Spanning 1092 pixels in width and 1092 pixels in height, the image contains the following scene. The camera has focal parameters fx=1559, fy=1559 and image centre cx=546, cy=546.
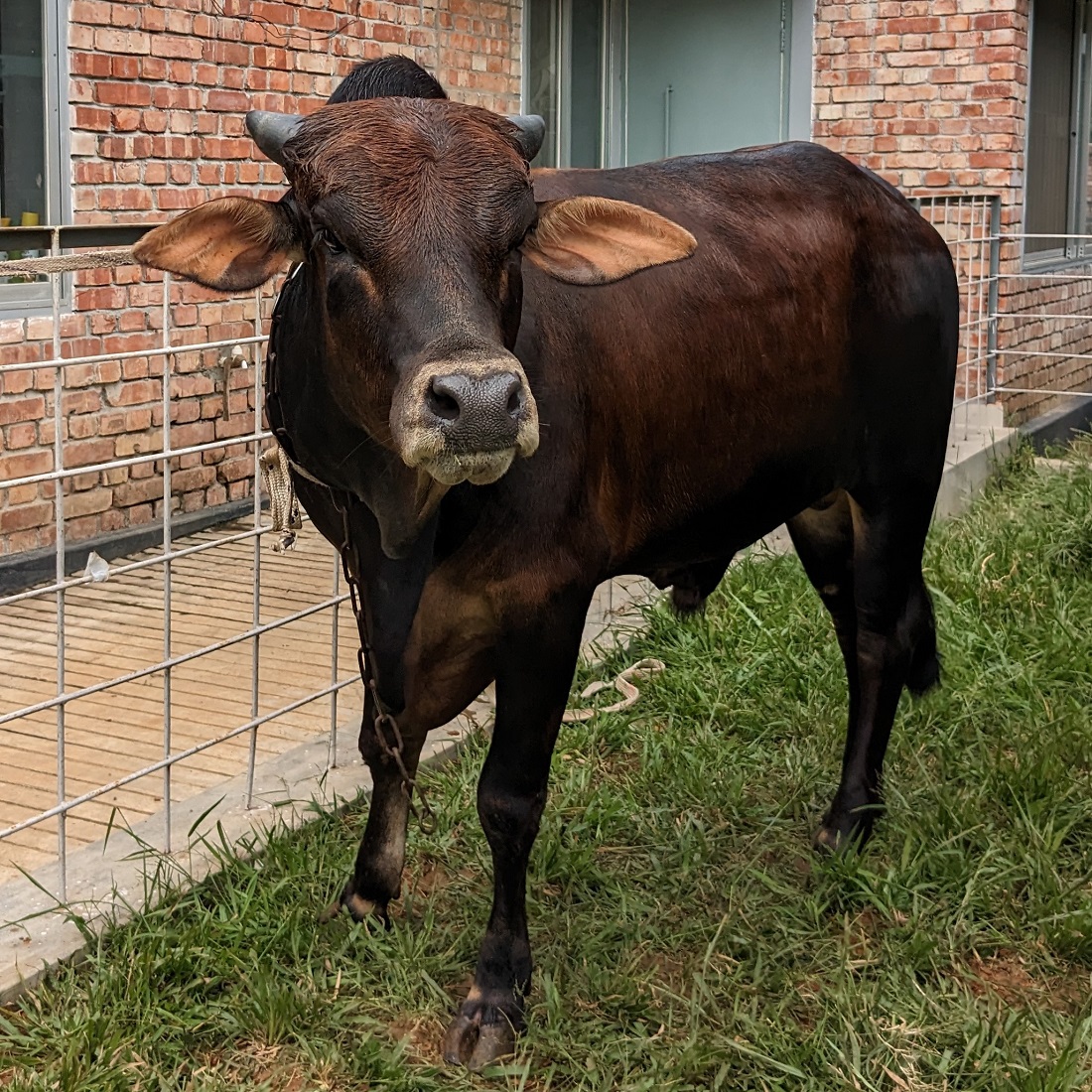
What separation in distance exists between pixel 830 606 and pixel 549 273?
154cm

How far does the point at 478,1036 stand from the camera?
9.55 feet

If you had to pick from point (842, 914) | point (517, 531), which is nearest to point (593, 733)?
point (842, 914)

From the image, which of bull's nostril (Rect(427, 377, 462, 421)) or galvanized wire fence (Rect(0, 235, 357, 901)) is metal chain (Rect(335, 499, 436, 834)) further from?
bull's nostril (Rect(427, 377, 462, 421))

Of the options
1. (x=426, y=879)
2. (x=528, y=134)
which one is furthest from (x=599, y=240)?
(x=426, y=879)

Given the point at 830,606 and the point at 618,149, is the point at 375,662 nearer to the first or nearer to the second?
the point at 830,606

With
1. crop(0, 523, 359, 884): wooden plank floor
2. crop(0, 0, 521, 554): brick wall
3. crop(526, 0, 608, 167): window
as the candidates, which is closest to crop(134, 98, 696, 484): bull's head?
crop(0, 523, 359, 884): wooden plank floor

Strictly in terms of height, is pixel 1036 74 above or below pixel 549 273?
above

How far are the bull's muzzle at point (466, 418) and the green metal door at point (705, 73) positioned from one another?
24.6ft

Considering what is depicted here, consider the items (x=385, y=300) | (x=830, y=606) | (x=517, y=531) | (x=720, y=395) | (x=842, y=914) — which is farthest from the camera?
(x=830, y=606)

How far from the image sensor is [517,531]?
9.09 ft

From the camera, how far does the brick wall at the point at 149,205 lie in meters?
6.17

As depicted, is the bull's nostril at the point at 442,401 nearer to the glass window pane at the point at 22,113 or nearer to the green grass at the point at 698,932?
the green grass at the point at 698,932

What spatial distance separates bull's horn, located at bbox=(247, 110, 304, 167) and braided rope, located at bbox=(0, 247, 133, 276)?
51 centimetres

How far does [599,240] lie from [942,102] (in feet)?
22.1
